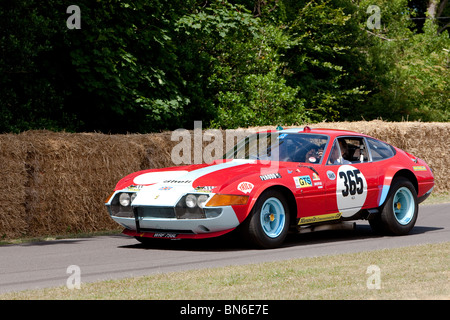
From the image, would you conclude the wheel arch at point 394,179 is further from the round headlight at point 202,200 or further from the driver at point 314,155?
the round headlight at point 202,200

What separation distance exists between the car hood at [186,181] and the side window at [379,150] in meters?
2.05

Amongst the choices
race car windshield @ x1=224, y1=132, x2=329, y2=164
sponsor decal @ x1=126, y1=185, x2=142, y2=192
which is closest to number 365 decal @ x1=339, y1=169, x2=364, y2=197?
race car windshield @ x1=224, y1=132, x2=329, y2=164

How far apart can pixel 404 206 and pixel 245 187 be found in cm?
→ 330

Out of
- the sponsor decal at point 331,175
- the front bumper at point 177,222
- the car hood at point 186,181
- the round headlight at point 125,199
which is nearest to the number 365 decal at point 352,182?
the sponsor decal at point 331,175

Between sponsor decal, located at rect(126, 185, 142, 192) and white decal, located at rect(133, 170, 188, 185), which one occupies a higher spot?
white decal, located at rect(133, 170, 188, 185)

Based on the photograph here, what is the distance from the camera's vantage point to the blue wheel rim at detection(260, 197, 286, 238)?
927 cm

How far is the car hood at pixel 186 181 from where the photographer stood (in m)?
9.02

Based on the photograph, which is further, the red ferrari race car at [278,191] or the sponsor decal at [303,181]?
the sponsor decal at [303,181]

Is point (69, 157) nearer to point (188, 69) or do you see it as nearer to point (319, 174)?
point (319, 174)

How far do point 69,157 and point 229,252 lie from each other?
174 inches

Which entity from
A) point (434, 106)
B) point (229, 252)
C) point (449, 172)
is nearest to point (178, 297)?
point (229, 252)

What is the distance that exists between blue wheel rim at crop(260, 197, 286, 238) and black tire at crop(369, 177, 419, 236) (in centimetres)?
200

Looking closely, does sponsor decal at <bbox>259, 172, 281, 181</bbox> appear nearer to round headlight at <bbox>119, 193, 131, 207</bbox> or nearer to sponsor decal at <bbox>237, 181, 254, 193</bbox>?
sponsor decal at <bbox>237, 181, 254, 193</bbox>

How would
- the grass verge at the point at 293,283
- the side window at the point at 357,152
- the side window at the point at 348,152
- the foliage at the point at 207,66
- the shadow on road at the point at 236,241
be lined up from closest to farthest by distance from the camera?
the grass verge at the point at 293,283, the shadow on road at the point at 236,241, the side window at the point at 348,152, the side window at the point at 357,152, the foliage at the point at 207,66
